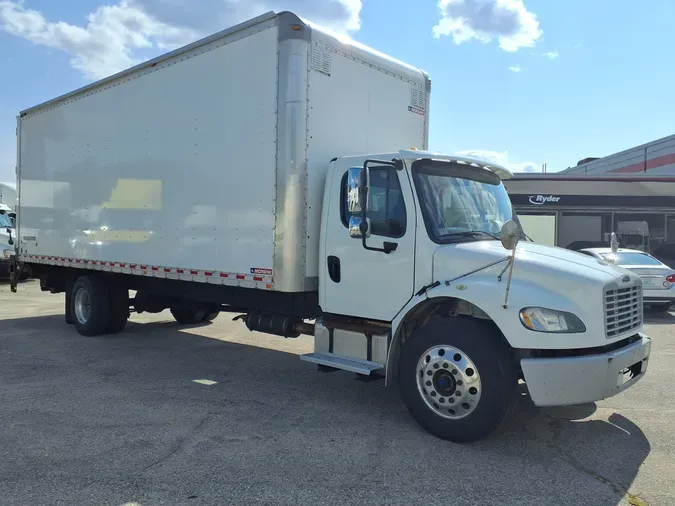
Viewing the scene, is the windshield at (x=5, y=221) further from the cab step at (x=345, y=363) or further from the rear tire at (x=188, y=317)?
the cab step at (x=345, y=363)

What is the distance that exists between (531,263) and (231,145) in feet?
11.9

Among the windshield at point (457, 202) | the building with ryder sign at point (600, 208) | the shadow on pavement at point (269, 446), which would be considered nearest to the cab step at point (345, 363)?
the shadow on pavement at point (269, 446)

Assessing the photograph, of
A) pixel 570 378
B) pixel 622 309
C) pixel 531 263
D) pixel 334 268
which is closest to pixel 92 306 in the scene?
pixel 334 268

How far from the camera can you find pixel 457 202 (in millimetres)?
5539

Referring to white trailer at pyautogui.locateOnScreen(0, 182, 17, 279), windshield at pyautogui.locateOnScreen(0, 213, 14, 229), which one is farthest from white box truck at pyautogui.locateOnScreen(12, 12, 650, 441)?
windshield at pyautogui.locateOnScreen(0, 213, 14, 229)

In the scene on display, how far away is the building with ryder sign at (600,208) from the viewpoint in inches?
836

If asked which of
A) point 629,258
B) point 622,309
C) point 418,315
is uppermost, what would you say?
point 629,258

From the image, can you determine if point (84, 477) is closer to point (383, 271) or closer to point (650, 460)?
point (383, 271)

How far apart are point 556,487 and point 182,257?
4987mm

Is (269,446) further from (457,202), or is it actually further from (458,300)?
(457,202)

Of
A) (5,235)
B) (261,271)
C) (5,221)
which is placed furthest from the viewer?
(5,221)

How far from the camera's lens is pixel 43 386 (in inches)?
253

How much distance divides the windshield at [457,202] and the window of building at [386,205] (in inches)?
8.2

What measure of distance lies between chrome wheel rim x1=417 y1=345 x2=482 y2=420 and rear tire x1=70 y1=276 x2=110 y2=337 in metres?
6.23
